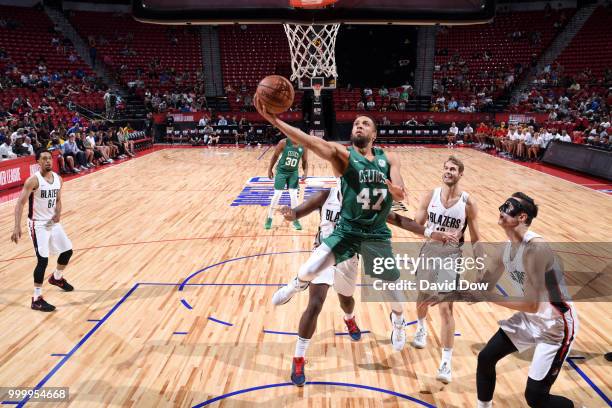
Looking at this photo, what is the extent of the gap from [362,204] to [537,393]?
1718 millimetres

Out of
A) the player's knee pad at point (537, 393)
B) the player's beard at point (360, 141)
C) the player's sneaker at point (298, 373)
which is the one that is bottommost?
the player's sneaker at point (298, 373)

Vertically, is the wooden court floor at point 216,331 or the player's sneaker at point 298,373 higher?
the player's sneaker at point 298,373

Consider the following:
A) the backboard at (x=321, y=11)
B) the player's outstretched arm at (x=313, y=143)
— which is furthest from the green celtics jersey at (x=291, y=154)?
the player's outstretched arm at (x=313, y=143)

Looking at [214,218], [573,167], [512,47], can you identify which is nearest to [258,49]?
[512,47]

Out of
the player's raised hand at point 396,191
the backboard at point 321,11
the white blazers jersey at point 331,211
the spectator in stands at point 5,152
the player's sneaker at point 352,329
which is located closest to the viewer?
the player's raised hand at point 396,191

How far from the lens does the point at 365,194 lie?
3.64m

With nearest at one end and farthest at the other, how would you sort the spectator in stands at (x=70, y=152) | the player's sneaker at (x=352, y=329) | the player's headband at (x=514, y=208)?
the player's headband at (x=514, y=208), the player's sneaker at (x=352, y=329), the spectator in stands at (x=70, y=152)

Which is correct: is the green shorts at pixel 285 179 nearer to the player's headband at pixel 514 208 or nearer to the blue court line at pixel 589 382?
the blue court line at pixel 589 382

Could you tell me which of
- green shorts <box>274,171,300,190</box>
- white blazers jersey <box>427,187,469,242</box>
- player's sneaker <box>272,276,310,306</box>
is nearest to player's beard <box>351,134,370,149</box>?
white blazers jersey <box>427,187,469,242</box>

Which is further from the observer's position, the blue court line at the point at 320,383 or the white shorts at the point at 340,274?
the white shorts at the point at 340,274

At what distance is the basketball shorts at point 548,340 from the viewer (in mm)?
3018

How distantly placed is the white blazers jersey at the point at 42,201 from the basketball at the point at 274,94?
3343 mm

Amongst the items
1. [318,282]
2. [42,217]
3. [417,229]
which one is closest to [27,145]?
[42,217]

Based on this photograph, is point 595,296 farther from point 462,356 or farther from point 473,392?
point 473,392
